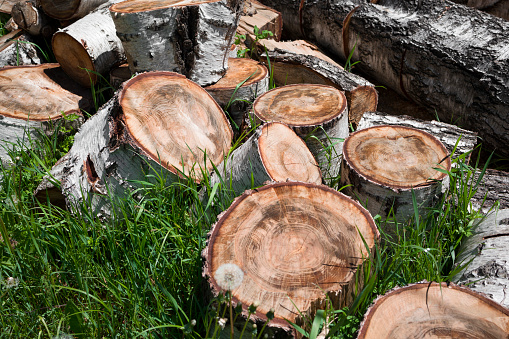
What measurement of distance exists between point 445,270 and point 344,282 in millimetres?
844

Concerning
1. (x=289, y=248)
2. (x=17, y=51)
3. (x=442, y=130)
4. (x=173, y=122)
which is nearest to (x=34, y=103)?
(x=17, y=51)

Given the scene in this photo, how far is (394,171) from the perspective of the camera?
220 centimetres

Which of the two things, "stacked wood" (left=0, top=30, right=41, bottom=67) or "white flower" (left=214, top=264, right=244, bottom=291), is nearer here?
"white flower" (left=214, top=264, right=244, bottom=291)

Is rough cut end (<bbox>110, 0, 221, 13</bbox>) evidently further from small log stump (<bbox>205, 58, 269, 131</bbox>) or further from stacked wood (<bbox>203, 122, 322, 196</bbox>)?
stacked wood (<bbox>203, 122, 322, 196</bbox>)

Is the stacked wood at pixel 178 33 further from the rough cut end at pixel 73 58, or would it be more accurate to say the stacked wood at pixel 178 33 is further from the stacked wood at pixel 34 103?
the stacked wood at pixel 34 103

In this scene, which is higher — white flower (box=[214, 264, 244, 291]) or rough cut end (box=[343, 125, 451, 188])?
rough cut end (box=[343, 125, 451, 188])

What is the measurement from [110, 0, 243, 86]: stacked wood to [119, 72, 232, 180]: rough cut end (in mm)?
337

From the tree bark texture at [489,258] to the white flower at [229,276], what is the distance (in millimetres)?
1023

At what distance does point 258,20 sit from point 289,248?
3114mm

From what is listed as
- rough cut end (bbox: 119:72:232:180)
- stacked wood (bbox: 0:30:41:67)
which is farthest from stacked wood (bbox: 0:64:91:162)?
rough cut end (bbox: 119:72:232:180)

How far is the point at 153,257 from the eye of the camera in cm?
200

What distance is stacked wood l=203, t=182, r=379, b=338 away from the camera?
60.0 inches

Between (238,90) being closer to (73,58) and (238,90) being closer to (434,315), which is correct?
(73,58)

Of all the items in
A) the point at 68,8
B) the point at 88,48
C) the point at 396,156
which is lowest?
the point at 396,156
